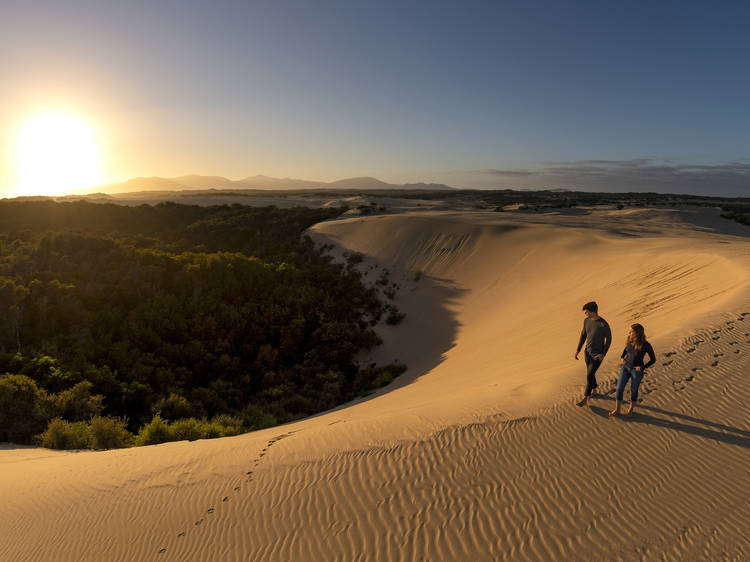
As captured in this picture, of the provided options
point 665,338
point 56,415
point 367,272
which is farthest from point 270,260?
point 665,338

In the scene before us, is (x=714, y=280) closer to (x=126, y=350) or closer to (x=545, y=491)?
(x=545, y=491)

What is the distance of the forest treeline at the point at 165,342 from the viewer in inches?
290

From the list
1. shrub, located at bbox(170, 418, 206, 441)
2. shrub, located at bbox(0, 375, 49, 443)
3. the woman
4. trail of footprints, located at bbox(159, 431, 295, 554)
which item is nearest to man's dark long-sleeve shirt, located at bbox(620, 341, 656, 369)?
the woman

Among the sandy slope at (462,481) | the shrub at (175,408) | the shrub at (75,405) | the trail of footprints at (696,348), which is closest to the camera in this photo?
the sandy slope at (462,481)

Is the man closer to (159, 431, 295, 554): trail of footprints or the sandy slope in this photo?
the sandy slope

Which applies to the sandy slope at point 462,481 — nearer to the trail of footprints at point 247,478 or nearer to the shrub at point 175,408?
the trail of footprints at point 247,478

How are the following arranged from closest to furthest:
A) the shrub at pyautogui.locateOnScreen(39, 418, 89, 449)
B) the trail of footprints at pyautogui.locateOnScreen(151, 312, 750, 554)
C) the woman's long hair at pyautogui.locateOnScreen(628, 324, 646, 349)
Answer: the trail of footprints at pyautogui.locateOnScreen(151, 312, 750, 554), the woman's long hair at pyautogui.locateOnScreen(628, 324, 646, 349), the shrub at pyautogui.locateOnScreen(39, 418, 89, 449)

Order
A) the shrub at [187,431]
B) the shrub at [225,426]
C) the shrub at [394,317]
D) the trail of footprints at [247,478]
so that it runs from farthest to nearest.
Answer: the shrub at [394,317], the shrub at [225,426], the shrub at [187,431], the trail of footprints at [247,478]

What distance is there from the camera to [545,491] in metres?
3.73

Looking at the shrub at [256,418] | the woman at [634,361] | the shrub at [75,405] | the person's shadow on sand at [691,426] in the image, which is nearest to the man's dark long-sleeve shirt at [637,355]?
the woman at [634,361]

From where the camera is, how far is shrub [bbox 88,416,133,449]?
6.30 metres

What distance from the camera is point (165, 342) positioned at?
11.1m

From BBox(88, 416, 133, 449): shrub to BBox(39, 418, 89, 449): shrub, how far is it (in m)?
0.11

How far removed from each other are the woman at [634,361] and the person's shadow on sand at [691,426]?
4.8 inches
